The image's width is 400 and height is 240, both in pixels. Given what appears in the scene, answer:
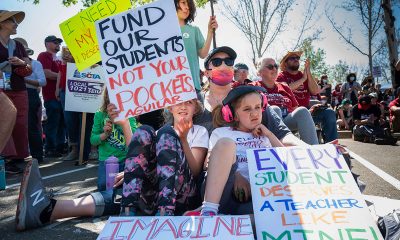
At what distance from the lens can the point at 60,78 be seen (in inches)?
270

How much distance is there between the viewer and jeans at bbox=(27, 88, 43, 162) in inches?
239

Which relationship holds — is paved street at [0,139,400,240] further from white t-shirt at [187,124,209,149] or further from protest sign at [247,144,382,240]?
protest sign at [247,144,382,240]

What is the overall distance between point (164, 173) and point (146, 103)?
0.65 m

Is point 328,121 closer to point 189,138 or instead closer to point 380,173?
point 380,173

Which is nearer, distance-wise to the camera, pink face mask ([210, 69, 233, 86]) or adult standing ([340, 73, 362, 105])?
pink face mask ([210, 69, 233, 86])

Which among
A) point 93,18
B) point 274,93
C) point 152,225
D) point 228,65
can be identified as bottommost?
point 152,225

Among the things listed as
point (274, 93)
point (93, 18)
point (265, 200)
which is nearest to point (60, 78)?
point (93, 18)

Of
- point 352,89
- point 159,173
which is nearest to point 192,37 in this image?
point 159,173

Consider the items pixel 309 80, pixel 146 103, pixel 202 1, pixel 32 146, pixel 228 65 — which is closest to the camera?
pixel 146 103

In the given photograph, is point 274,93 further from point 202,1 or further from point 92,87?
point 202,1

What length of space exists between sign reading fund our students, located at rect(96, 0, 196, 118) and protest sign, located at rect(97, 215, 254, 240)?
98 centimetres

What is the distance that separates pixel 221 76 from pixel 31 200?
1840 millimetres

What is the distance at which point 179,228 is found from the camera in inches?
76.3

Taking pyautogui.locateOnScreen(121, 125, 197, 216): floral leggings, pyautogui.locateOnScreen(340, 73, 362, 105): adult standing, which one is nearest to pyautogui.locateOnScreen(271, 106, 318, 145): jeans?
pyautogui.locateOnScreen(121, 125, 197, 216): floral leggings
